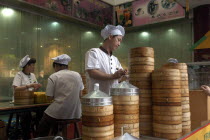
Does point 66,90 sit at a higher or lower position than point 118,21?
lower

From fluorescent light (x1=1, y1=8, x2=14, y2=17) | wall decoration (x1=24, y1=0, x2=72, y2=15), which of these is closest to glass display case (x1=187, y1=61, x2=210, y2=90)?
wall decoration (x1=24, y1=0, x2=72, y2=15)

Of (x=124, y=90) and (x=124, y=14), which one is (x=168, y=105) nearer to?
(x=124, y=90)

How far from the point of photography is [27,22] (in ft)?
16.4

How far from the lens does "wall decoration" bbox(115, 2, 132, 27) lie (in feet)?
21.7

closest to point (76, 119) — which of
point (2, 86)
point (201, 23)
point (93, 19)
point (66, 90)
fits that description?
point (66, 90)

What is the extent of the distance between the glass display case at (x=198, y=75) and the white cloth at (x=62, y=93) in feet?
4.71

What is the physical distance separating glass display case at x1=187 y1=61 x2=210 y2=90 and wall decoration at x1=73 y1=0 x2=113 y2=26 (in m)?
4.22

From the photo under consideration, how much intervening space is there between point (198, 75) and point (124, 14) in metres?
4.91

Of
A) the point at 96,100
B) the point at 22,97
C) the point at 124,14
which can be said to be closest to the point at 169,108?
the point at 96,100

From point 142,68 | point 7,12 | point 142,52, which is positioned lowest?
point 142,68

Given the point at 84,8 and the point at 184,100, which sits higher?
the point at 84,8

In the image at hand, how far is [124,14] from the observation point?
6.77 meters

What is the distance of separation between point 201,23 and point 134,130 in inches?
163

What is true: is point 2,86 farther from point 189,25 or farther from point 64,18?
point 189,25
